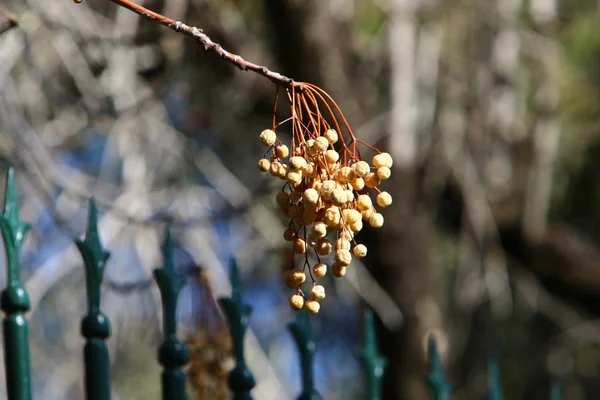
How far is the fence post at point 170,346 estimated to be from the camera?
1.09 meters

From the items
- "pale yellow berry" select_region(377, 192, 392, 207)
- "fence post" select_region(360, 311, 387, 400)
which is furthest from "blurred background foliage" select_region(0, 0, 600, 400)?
"pale yellow berry" select_region(377, 192, 392, 207)

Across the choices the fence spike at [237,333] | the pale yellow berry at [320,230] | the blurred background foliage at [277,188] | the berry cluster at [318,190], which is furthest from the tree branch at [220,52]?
the blurred background foliage at [277,188]

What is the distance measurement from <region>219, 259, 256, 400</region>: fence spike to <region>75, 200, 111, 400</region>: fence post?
182mm

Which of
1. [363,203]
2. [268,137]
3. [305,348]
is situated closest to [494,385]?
[305,348]

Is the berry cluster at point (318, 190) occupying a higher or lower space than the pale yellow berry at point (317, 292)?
higher

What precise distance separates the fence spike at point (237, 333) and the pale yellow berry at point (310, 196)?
415mm

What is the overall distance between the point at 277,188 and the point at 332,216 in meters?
1.79

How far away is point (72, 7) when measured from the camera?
2557 mm

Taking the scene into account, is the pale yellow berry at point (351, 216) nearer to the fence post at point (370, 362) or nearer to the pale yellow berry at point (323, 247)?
the pale yellow berry at point (323, 247)

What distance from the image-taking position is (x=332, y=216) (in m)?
0.79

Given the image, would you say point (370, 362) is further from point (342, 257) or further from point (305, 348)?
point (342, 257)

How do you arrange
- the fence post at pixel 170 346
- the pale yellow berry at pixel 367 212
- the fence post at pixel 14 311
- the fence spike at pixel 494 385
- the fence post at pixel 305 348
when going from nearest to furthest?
the pale yellow berry at pixel 367 212
the fence post at pixel 14 311
the fence post at pixel 170 346
the fence post at pixel 305 348
the fence spike at pixel 494 385

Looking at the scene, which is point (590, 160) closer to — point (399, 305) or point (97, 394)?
point (399, 305)

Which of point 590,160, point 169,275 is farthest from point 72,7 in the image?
point 590,160
